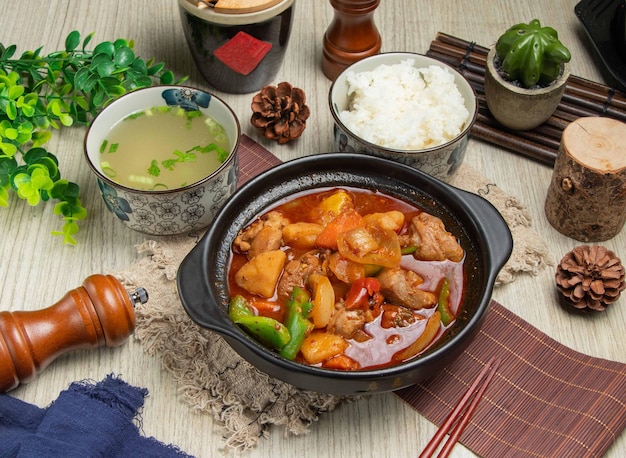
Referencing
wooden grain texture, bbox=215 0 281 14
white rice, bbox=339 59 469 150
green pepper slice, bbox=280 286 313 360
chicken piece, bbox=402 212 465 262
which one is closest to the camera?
green pepper slice, bbox=280 286 313 360

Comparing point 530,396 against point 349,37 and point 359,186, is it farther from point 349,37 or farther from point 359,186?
point 349,37

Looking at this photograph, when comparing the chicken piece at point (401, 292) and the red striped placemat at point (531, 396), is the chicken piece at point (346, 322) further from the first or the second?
the red striped placemat at point (531, 396)

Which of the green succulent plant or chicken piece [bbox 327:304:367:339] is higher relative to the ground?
the green succulent plant

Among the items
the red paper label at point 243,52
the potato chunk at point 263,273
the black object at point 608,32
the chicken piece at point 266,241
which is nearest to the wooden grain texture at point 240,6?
the red paper label at point 243,52

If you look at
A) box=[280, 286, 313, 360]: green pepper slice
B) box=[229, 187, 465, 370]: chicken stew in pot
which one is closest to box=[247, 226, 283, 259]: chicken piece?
box=[229, 187, 465, 370]: chicken stew in pot

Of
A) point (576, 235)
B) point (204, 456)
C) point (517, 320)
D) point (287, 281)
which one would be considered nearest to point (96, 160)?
point (287, 281)

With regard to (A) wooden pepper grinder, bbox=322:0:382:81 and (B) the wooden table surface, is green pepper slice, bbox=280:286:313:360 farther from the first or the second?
(A) wooden pepper grinder, bbox=322:0:382:81

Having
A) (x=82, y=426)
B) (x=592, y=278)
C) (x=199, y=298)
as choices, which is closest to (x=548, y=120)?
(x=592, y=278)
